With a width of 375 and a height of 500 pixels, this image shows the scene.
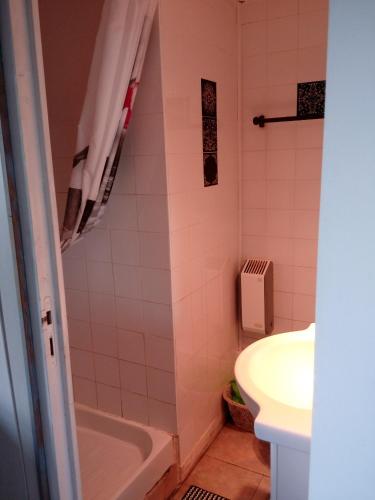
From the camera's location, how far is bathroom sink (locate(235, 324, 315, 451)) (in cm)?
94

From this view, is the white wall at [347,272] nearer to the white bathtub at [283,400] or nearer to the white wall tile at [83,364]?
the white bathtub at [283,400]

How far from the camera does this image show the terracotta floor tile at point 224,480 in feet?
5.71

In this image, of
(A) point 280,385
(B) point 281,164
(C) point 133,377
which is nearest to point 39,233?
(A) point 280,385

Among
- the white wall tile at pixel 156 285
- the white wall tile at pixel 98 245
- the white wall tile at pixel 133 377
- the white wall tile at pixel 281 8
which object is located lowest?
the white wall tile at pixel 133 377

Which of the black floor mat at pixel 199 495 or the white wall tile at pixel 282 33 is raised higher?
the white wall tile at pixel 282 33

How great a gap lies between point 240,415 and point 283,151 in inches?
51.3

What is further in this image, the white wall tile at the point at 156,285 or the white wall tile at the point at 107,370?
the white wall tile at the point at 107,370

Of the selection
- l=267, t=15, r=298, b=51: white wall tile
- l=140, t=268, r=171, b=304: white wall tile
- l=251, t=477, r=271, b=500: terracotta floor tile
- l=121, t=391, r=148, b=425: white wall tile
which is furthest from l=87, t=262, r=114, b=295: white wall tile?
l=267, t=15, r=298, b=51: white wall tile

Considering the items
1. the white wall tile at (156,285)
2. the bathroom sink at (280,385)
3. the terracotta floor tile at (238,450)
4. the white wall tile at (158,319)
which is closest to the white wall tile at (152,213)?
the white wall tile at (156,285)

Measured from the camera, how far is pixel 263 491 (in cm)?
174

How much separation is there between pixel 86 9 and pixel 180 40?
359 millimetres

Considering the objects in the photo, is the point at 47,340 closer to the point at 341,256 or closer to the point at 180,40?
the point at 341,256

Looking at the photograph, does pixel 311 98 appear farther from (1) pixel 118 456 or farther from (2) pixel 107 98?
(1) pixel 118 456

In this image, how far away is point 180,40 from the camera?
5.00 ft
